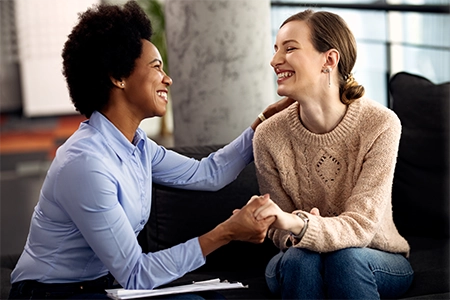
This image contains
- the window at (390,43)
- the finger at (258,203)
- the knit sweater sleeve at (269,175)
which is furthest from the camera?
the window at (390,43)

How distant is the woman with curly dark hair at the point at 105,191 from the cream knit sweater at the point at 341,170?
32cm

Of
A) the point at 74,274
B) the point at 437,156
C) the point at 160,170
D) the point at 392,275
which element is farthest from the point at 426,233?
the point at 74,274

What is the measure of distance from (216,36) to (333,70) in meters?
0.92

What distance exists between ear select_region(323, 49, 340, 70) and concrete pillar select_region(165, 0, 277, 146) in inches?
35.3

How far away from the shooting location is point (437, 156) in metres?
2.63

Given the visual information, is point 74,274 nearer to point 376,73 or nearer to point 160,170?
point 160,170

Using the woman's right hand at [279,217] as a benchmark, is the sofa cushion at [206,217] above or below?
below

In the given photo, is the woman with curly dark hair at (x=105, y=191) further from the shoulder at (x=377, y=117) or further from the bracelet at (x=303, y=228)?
the shoulder at (x=377, y=117)

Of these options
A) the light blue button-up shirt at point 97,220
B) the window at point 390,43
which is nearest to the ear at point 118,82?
the light blue button-up shirt at point 97,220

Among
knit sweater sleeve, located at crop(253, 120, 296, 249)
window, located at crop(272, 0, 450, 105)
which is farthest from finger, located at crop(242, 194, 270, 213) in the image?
window, located at crop(272, 0, 450, 105)

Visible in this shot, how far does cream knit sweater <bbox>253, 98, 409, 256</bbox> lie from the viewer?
2.09m

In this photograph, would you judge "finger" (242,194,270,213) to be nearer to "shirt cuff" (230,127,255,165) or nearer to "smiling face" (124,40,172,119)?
"smiling face" (124,40,172,119)

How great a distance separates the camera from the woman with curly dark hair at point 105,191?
6.28 ft

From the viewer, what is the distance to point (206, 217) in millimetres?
2543
